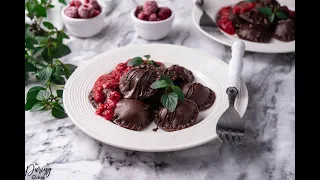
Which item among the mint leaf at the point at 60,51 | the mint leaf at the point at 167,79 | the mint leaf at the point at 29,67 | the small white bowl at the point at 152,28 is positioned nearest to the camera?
the mint leaf at the point at 167,79

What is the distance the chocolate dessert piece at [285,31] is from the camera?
91.9 inches

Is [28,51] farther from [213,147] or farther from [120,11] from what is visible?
[213,147]

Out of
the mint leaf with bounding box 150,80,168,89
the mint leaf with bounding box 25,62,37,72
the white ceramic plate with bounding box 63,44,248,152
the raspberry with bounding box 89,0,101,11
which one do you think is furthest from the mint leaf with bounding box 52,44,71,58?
the mint leaf with bounding box 150,80,168,89

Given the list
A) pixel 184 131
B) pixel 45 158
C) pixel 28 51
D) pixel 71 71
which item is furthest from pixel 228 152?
pixel 28 51

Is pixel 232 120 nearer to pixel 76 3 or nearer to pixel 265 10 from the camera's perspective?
pixel 265 10

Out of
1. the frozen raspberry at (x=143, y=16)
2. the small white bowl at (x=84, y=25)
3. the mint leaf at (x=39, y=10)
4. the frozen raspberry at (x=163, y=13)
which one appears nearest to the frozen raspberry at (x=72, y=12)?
the small white bowl at (x=84, y=25)

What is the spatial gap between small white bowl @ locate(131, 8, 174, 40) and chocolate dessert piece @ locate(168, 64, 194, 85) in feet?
1.69

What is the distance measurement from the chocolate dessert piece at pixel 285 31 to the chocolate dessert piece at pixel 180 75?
68cm

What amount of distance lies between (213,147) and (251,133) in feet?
0.68

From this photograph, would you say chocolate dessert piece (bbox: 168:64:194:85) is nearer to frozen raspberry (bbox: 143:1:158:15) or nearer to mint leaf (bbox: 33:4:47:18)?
frozen raspberry (bbox: 143:1:158:15)

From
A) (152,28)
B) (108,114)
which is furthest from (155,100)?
(152,28)

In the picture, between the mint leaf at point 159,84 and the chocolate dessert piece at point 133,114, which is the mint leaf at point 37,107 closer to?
the chocolate dessert piece at point 133,114

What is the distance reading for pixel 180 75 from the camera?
A: 1948mm

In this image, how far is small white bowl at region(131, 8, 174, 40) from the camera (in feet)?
7.89
